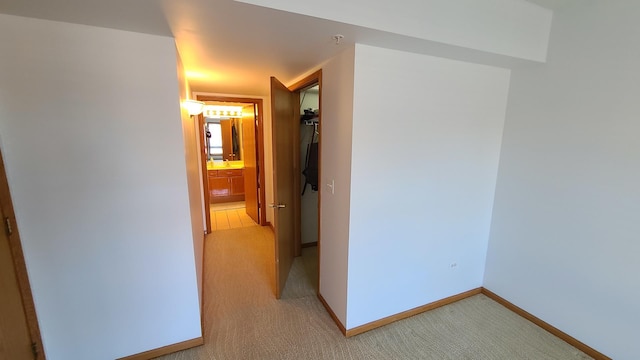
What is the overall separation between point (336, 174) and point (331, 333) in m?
1.33

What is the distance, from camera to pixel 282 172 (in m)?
2.65

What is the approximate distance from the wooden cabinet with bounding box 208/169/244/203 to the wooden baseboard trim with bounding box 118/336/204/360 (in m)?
4.25

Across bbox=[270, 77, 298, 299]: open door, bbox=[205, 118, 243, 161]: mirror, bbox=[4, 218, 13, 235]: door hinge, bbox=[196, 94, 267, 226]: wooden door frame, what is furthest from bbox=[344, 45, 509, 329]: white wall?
bbox=[205, 118, 243, 161]: mirror

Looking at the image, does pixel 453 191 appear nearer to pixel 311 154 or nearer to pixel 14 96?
pixel 311 154

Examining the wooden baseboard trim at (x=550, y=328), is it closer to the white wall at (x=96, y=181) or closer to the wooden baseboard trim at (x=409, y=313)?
the wooden baseboard trim at (x=409, y=313)

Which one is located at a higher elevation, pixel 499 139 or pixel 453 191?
pixel 499 139

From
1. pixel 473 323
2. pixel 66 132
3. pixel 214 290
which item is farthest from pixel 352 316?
pixel 66 132

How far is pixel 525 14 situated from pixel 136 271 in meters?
3.39

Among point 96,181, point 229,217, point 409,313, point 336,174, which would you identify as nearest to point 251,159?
point 229,217

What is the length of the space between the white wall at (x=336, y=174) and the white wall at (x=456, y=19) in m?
→ 0.35

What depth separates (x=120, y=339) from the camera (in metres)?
1.78

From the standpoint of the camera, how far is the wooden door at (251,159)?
4.46 metres

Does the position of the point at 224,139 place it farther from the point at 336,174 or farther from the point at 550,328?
the point at 550,328

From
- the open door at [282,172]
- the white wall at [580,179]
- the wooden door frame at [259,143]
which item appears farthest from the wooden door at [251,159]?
the white wall at [580,179]
